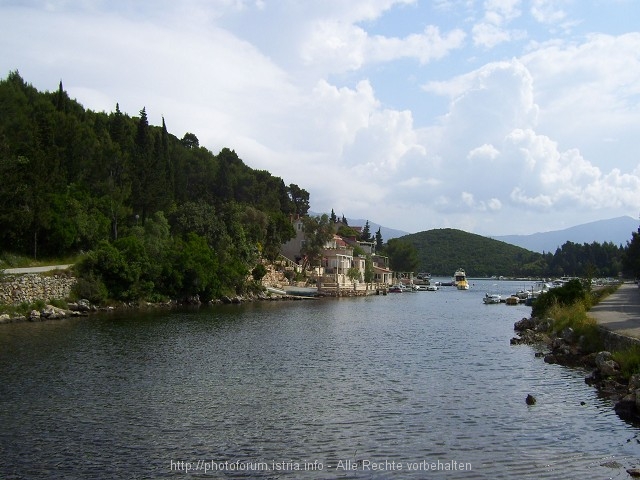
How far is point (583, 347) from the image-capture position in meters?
30.3

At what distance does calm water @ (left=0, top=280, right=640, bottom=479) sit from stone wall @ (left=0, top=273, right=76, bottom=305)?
14050 millimetres

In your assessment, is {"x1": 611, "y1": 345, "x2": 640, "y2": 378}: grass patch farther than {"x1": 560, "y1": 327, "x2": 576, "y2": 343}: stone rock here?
No

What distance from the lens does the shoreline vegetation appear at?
67.8ft

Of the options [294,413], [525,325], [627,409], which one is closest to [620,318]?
[525,325]

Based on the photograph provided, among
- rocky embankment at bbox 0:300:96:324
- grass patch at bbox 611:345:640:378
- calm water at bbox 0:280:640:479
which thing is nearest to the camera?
calm water at bbox 0:280:640:479

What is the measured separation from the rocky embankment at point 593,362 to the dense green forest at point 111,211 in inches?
1551

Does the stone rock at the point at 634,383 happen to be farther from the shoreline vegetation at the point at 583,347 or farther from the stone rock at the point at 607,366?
the stone rock at the point at 607,366

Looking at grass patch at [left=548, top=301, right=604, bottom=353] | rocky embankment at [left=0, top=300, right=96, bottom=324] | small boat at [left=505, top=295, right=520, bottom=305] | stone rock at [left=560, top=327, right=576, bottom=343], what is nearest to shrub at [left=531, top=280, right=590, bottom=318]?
grass patch at [left=548, top=301, right=604, bottom=353]

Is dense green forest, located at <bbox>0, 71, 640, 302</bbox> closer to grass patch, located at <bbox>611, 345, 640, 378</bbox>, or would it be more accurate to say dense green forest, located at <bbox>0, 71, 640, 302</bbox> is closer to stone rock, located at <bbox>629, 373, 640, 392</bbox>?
grass patch, located at <bbox>611, 345, 640, 378</bbox>

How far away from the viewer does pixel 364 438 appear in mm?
16750

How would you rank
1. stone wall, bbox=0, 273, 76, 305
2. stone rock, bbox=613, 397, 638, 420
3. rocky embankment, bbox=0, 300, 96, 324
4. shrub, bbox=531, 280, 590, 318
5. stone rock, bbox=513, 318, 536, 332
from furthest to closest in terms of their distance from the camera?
stone wall, bbox=0, 273, 76, 305, shrub, bbox=531, 280, 590, 318, rocky embankment, bbox=0, 300, 96, 324, stone rock, bbox=513, 318, 536, 332, stone rock, bbox=613, 397, 638, 420

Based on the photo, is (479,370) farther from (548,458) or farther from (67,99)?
(67,99)

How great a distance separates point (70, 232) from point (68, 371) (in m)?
39.5

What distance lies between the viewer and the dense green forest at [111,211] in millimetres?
57625
